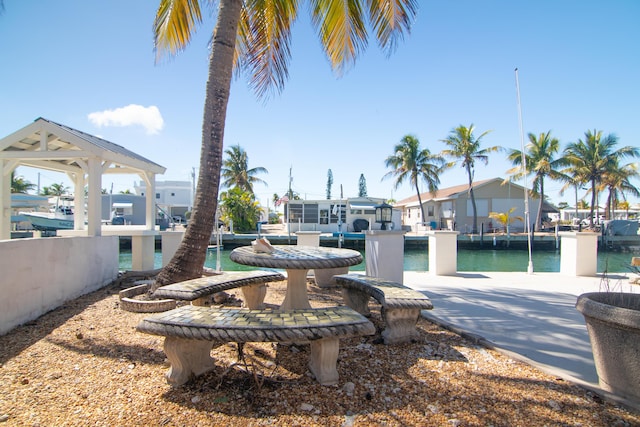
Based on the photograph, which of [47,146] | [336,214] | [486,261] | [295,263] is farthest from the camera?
[336,214]

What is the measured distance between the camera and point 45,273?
3.78 m

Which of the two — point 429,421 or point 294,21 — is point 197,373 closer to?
point 429,421

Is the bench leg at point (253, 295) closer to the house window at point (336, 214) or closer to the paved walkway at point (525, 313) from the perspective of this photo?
the paved walkway at point (525, 313)

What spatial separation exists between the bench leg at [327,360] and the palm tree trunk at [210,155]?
2.42 meters

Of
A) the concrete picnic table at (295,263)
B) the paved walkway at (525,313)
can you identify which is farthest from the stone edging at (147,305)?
the paved walkway at (525,313)

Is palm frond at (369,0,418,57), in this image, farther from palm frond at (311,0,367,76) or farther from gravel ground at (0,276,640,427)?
gravel ground at (0,276,640,427)

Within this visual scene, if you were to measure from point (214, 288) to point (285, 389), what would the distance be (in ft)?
4.26

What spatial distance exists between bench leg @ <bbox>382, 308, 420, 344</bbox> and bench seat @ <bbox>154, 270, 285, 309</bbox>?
1.42 meters

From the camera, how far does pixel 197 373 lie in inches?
86.1

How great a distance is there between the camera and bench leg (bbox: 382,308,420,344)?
9.37 ft

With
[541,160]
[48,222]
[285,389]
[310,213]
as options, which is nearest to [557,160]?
[541,160]

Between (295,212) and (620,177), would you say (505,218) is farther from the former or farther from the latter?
(295,212)

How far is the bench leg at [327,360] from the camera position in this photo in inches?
83.4

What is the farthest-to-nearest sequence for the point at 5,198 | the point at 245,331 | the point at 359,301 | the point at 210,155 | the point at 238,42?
1. the point at 238,42
2. the point at 5,198
3. the point at 210,155
4. the point at 359,301
5. the point at 245,331
